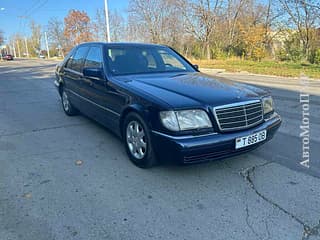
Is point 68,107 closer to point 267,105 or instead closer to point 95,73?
point 95,73

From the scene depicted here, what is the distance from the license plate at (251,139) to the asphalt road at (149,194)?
1.33 ft

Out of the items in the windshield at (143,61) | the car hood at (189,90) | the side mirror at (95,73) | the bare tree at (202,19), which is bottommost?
the car hood at (189,90)

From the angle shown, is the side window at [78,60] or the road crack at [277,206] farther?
the side window at [78,60]

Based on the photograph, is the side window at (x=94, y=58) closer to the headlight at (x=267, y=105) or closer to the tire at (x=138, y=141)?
the tire at (x=138, y=141)

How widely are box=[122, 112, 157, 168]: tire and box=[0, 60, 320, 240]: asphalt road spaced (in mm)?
143

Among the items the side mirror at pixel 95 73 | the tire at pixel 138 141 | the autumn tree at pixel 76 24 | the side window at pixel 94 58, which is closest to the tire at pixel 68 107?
the side window at pixel 94 58

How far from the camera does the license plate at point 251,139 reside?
287 centimetres

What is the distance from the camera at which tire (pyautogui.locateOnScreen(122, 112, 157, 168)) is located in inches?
121

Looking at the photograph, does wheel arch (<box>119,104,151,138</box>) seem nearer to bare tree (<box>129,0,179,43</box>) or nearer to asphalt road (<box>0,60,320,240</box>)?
asphalt road (<box>0,60,320,240</box>)

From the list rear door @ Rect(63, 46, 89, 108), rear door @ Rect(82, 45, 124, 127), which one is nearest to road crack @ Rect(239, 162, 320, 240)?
rear door @ Rect(82, 45, 124, 127)

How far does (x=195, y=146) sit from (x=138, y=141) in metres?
0.89

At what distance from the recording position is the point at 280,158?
3506 mm

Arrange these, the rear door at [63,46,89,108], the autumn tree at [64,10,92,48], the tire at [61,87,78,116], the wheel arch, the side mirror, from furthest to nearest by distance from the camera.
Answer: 1. the autumn tree at [64,10,92,48]
2. the tire at [61,87,78,116]
3. the rear door at [63,46,89,108]
4. the side mirror
5. the wheel arch

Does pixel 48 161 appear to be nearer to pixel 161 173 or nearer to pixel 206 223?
pixel 161 173
